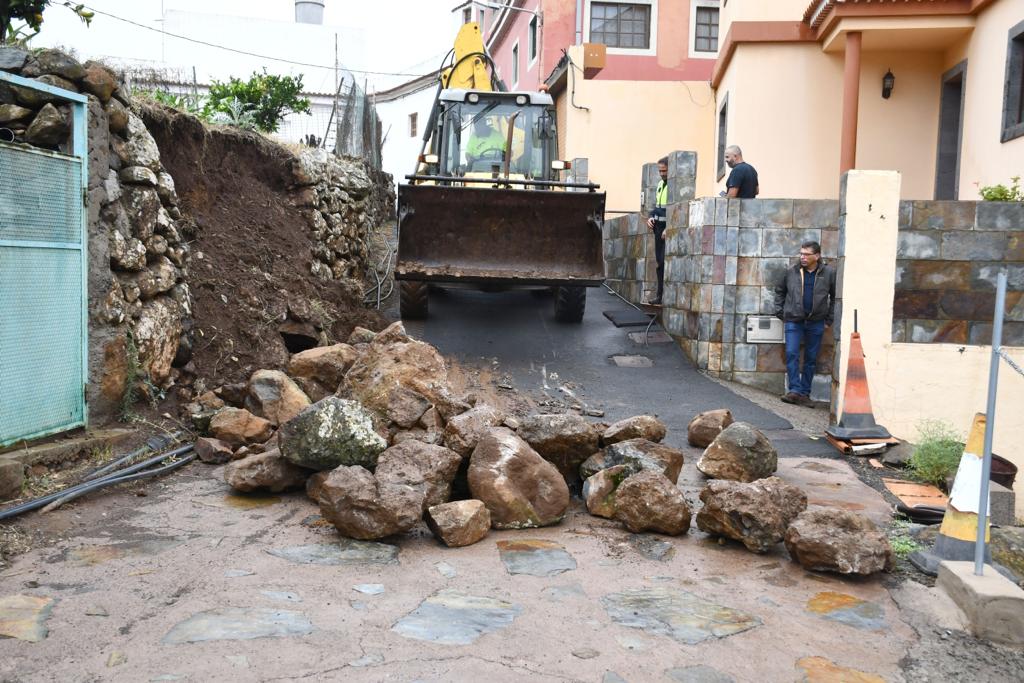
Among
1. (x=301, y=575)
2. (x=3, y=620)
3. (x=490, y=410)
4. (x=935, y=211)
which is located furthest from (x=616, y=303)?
(x=3, y=620)

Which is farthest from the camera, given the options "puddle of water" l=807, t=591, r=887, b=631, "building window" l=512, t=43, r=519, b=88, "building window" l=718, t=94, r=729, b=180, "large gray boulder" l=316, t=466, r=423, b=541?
"building window" l=512, t=43, r=519, b=88

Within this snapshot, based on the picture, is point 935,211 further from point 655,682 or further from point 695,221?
point 655,682

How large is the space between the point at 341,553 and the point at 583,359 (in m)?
5.29

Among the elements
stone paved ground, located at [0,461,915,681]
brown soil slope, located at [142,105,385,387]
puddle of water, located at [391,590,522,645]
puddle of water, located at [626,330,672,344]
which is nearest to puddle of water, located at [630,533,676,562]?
stone paved ground, located at [0,461,915,681]

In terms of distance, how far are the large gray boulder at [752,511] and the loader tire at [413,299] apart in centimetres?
558

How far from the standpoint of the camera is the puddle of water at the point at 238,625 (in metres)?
2.88

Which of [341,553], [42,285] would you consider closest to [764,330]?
[341,553]

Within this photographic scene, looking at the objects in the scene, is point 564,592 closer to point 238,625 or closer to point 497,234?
point 238,625

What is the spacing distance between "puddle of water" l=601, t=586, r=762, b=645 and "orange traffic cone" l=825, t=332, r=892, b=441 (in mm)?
3317

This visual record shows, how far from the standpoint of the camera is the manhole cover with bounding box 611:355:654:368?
8.77 m

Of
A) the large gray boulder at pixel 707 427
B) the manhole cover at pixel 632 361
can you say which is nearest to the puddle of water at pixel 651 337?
the manhole cover at pixel 632 361

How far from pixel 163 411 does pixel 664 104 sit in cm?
1319

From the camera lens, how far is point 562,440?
472 centimetres

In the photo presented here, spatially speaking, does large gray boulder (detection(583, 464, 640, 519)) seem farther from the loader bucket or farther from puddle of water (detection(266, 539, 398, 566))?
the loader bucket
